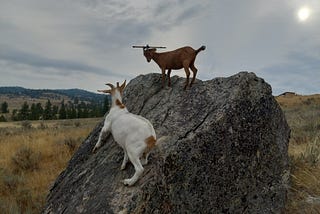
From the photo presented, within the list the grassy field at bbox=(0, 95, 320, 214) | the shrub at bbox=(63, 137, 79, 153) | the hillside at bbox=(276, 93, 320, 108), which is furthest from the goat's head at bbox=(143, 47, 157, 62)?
the hillside at bbox=(276, 93, 320, 108)

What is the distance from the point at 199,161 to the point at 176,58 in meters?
1.71

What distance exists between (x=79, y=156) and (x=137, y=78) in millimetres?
1947

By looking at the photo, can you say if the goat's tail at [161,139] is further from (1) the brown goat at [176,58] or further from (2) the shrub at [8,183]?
(2) the shrub at [8,183]

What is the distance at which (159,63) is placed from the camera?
5723 mm

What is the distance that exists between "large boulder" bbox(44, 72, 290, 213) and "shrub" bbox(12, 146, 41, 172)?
4370 millimetres

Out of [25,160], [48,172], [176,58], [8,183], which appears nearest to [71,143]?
[25,160]

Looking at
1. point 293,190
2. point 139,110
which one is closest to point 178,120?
point 139,110

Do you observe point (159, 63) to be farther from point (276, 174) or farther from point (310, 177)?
point (310, 177)

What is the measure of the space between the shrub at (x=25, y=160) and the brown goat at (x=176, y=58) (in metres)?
5.90

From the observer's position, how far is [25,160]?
9945 millimetres

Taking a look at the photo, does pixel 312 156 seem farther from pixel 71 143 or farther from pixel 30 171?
pixel 71 143

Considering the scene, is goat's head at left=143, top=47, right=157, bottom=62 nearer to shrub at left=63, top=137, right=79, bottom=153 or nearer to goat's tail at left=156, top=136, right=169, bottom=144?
goat's tail at left=156, top=136, right=169, bottom=144

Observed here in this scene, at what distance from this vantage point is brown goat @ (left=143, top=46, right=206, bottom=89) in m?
5.31

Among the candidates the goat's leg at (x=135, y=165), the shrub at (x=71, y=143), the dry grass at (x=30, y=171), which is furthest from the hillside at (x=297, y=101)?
the goat's leg at (x=135, y=165)
